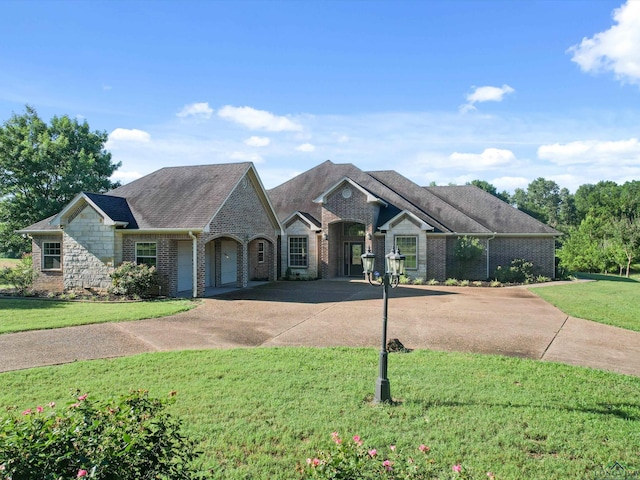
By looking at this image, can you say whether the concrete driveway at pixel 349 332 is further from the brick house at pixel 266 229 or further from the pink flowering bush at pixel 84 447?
the pink flowering bush at pixel 84 447

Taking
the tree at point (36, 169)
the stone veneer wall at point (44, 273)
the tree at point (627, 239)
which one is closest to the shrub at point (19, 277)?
the stone veneer wall at point (44, 273)

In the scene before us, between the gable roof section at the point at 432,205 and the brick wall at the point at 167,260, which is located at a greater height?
the gable roof section at the point at 432,205

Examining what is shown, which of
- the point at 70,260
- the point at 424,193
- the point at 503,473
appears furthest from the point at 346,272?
the point at 503,473

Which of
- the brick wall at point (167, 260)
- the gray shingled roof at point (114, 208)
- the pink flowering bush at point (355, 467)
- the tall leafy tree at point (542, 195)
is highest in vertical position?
the tall leafy tree at point (542, 195)

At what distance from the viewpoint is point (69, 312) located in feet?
43.9

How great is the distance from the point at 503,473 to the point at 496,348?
17.0 feet

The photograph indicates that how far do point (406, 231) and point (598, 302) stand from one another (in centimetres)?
961

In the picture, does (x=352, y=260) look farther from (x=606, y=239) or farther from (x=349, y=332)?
(x=606, y=239)

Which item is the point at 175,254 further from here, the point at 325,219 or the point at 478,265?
the point at 478,265

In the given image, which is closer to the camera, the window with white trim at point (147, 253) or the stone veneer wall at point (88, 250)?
the window with white trim at point (147, 253)

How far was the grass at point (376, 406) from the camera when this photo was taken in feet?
15.2

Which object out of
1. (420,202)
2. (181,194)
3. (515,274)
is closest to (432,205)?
(420,202)

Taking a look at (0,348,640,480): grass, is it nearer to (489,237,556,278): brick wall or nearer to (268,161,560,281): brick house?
(268,161,560,281): brick house

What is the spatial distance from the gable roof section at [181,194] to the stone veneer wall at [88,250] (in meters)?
1.51
